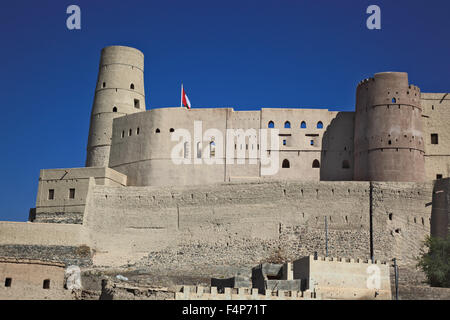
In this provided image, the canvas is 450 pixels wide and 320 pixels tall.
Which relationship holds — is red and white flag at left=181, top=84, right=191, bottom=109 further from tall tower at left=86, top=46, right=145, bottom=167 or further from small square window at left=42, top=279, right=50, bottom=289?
small square window at left=42, top=279, right=50, bottom=289

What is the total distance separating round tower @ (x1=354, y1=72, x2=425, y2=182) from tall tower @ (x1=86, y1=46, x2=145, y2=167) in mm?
16870

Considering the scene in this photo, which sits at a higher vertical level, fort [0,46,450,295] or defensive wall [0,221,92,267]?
fort [0,46,450,295]

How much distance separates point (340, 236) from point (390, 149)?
272 inches

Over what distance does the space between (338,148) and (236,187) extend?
829 cm

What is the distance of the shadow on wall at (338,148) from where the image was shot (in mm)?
52688

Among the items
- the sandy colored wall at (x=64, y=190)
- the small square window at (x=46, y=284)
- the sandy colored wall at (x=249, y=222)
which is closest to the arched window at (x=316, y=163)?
the sandy colored wall at (x=249, y=222)

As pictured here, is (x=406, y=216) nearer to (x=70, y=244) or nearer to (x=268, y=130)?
(x=268, y=130)

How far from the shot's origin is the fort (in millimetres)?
46094

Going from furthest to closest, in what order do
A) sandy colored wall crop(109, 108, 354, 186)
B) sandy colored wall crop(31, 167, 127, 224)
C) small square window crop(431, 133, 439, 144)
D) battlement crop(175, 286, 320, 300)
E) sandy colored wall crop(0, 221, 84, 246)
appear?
sandy colored wall crop(109, 108, 354, 186), small square window crop(431, 133, 439, 144), sandy colored wall crop(31, 167, 127, 224), sandy colored wall crop(0, 221, 84, 246), battlement crop(175, 286, 320, 300)

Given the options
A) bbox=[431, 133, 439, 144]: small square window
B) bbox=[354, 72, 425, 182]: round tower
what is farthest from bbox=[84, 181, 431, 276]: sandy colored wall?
bbox=[431, 133, 439, 144]: small square window

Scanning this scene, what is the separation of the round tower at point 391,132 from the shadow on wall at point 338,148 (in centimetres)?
181
